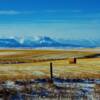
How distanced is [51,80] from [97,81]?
4337 millimetres

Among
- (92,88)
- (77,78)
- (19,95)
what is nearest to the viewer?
(19,95)

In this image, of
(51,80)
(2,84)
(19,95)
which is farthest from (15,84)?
(19,95)

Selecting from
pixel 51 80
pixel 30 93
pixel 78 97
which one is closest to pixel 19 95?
pixel 30 93

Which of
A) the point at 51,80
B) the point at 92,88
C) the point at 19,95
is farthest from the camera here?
the point at 51,80

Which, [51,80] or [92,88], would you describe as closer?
[92,88]

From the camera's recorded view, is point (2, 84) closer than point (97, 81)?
Yes

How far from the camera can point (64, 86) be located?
32.8 metres

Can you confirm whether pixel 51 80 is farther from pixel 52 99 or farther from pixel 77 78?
pixel 52 99

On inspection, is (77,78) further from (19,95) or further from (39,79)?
(19,95)

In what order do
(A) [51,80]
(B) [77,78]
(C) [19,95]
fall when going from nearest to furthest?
(C) [19,95]
(A) [51,80]
(B) [77,78]

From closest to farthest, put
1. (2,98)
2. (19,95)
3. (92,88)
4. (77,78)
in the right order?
1. (2,98)
2. (19,95)
3. (92,88)
4. (77,78)

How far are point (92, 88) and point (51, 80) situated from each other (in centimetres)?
505

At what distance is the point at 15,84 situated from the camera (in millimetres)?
33594

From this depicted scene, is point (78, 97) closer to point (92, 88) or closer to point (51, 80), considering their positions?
point (92, 88)
